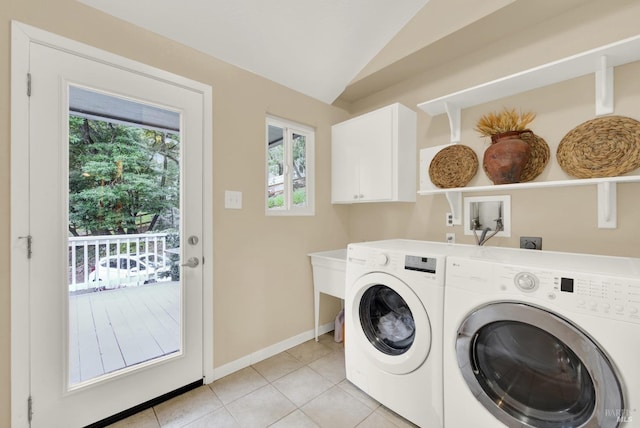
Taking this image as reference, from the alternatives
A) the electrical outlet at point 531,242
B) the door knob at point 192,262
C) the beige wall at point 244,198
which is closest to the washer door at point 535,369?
the electrical outlet at point 531,242

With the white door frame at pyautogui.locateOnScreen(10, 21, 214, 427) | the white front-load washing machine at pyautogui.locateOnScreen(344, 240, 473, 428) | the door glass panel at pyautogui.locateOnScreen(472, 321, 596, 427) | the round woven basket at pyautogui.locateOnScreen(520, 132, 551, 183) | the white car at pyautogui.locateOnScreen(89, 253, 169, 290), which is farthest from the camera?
the round woven basket at pyautogui.locateOnScreen(520, 132, 551, 183)

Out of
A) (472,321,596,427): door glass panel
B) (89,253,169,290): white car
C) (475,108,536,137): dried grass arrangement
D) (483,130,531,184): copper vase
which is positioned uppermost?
(475,108,536,137): dried grass arrangement

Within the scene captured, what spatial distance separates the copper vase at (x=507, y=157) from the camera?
5.27 ft

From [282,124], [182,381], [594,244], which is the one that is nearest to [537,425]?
[594,244]

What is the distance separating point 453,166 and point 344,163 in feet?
3.01

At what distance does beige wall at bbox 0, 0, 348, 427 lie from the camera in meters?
1.28

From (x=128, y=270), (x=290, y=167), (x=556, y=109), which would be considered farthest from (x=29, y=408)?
(x=556, y=109)

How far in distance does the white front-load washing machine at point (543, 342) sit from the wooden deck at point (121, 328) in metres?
1.63

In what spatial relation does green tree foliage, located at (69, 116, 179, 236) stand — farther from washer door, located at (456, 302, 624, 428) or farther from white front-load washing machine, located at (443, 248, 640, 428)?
washer door, located at (456, 302, 624, 428)

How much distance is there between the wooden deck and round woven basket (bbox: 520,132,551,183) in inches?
90.4

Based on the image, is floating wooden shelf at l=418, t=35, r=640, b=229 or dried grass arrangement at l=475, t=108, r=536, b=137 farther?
dried grass arrangement at l=475, t=108, r=536, b=137

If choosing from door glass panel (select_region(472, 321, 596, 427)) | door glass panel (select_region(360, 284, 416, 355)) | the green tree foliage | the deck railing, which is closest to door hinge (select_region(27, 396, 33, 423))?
the deck railing

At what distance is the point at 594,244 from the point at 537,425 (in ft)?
3.36

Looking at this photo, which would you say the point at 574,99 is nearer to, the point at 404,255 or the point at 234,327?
the point at 404,255
